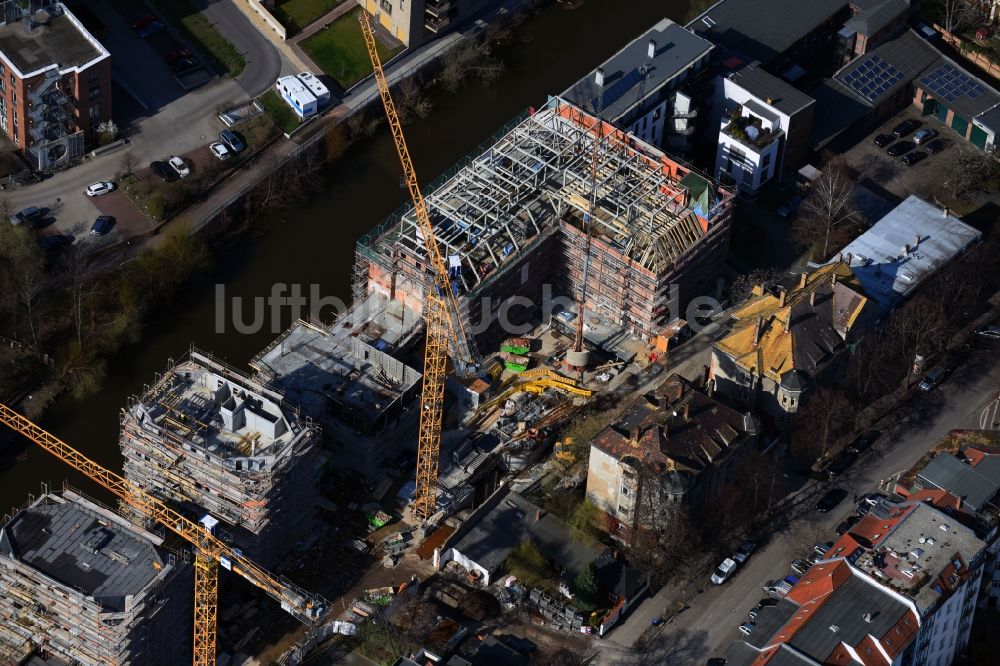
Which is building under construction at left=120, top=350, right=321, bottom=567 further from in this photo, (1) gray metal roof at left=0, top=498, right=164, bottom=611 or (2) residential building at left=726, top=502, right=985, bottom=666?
(2) residential building at left=726, top=502, right=985, bottom=666

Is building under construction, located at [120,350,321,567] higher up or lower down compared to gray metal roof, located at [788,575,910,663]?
higher up

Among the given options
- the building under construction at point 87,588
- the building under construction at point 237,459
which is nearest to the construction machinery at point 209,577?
the building under construction at point 87,588

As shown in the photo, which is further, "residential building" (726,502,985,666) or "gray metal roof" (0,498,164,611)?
"gray metal roof" (0,498,164,611)

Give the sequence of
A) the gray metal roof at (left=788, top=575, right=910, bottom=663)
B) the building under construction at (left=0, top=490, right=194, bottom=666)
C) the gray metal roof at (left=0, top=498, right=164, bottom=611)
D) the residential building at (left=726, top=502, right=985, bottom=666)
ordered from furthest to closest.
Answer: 1. the gray metal roof at (left=0, top=498, right=164, bottom=611)
2. the residential building at (left=726, top=502, right=985, bottom=666)
3. the gray metal roof at (left=788, top=575, right=910, bottom=663)
4. the building under construction at (left=0, top=490, right=194, bottom=666)

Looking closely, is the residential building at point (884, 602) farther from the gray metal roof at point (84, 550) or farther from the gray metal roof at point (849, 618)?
the gray metal roof at point (84, 550)

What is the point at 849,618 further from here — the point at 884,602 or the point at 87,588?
the point at 87,588

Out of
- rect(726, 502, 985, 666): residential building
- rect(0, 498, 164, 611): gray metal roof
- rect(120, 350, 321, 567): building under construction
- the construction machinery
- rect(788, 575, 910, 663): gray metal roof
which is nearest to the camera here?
rect(788, 575, 910, 663): gray metal roof

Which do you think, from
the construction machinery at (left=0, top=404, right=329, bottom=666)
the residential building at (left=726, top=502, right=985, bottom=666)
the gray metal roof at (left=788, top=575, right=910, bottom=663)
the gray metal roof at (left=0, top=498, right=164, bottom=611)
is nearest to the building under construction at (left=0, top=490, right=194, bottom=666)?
the gray metal roof at (left=0, top=498, right=164, bottom=611)

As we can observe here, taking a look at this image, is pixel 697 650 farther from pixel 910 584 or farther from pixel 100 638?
pixel 100 638
